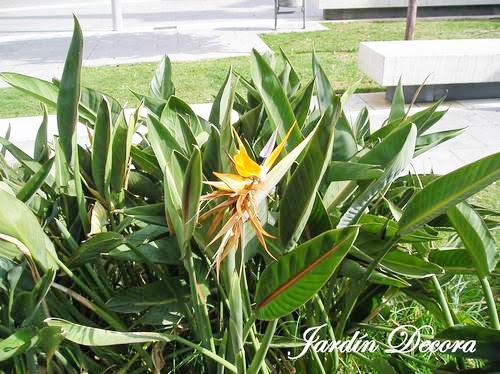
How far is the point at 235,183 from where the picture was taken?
95 centimetres

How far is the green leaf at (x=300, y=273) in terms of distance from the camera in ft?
3.39

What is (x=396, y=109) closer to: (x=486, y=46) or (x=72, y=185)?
(x=72, y=185)

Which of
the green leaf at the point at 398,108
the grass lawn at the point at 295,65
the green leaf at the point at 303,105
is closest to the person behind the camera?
the green leaf at the point at 303,105

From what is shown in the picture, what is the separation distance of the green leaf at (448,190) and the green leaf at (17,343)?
76 cm

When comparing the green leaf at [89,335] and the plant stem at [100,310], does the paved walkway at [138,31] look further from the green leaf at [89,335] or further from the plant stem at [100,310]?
the green leaf at [89,335]

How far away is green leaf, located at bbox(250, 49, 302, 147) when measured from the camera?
4.93 ft

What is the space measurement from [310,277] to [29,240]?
1.76ft

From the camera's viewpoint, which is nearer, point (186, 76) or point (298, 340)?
point (298, 340)

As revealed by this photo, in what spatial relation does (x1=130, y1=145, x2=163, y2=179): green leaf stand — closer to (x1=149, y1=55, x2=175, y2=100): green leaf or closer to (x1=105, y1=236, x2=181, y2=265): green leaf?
(x1=105, y1=236, x2=181, y2=265): green leaf

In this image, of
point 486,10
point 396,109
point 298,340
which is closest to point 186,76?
point 396,109

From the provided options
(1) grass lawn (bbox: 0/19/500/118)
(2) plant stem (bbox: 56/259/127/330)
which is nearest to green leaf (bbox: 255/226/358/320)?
(2) plant stem (bbox: 56/259/127/330)

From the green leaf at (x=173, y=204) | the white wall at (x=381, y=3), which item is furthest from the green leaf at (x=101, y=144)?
the white wall at (x=381, y=3)

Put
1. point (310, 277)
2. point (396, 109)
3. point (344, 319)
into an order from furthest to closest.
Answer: point (396, 109)
point (344, 319)
point (310, 277)

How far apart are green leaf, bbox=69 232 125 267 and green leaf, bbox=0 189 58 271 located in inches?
4.3
